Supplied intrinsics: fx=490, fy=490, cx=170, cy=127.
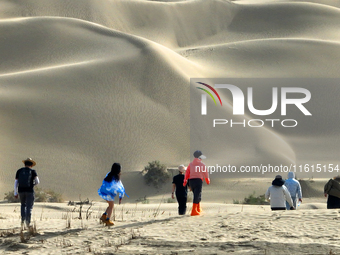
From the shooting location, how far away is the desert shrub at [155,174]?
899 inches

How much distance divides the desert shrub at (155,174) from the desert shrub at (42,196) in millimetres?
4224

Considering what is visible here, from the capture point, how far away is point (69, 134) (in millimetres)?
27688

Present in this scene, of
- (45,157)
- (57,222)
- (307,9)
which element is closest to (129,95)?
(45,157)

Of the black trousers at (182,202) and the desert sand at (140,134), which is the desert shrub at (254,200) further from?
the black trousers at (182,202)

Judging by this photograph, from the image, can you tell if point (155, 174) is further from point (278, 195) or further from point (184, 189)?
point (278, 195)

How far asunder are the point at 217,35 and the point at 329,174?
46.4 meters

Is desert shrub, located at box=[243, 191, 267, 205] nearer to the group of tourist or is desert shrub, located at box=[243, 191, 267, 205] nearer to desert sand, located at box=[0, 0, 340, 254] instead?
desert sand, located at box=[0, 0, 340, 254]

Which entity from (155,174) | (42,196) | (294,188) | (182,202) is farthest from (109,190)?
(155,174)

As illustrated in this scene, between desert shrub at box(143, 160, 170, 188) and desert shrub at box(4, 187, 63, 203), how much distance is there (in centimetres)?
422

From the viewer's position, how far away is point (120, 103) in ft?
102

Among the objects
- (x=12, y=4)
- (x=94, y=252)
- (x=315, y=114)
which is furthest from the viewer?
(x=12, y=4)

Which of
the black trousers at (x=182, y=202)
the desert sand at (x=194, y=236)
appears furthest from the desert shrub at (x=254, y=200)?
the desert sand at (x=194, y=236)

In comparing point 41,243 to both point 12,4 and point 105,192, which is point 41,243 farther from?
point 12,4

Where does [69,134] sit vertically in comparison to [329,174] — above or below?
above
